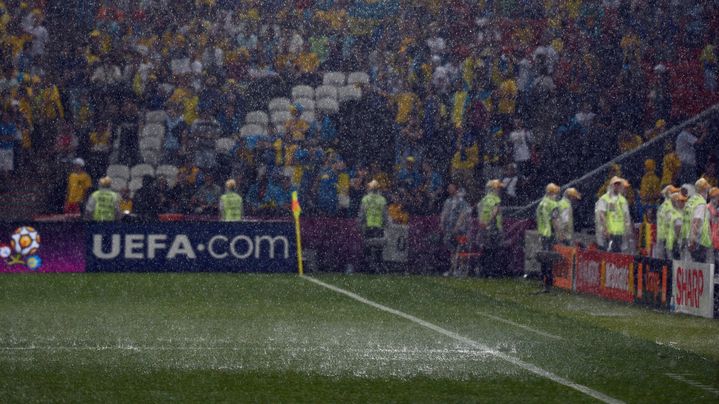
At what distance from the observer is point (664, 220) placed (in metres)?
22.4

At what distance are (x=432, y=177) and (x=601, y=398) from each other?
18595mm

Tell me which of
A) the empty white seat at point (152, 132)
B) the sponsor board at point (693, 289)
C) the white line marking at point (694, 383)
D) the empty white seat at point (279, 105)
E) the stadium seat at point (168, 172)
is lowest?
the white line marking at point (694, 383)

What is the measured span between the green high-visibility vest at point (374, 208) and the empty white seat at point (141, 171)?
196 inches

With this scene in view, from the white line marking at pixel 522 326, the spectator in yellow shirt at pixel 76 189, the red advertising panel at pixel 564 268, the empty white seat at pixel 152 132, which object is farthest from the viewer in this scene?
the empty white seat at pixel 152 132

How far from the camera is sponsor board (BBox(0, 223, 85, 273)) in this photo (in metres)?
24.6

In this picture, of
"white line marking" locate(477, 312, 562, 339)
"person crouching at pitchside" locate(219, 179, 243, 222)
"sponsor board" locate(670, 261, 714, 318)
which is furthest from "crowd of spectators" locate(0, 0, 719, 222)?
"white line marking" locate(477, 312, 562, 339)

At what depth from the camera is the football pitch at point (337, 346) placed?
10477mm

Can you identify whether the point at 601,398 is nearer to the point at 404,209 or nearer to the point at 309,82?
the point at 404,209

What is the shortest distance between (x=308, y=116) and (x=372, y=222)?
430 cm

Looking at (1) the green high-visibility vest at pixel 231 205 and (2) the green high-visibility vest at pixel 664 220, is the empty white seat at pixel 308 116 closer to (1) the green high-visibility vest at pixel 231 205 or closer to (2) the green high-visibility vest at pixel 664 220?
(1) the green high-visibility vest at pixel 231 205

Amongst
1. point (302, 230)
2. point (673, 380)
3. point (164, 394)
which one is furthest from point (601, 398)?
point (302, 230)

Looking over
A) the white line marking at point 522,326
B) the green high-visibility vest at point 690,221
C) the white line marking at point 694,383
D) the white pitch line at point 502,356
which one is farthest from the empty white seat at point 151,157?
the white line marking at point 694,383

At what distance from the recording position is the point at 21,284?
21.8 metres

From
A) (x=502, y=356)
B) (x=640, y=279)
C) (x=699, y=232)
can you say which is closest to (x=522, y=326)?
(x=502, y=356)
